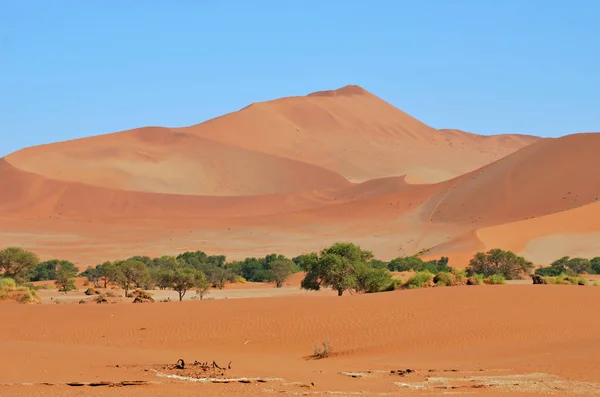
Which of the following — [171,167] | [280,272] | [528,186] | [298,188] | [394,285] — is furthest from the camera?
[171,167]

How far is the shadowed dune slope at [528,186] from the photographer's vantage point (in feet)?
258

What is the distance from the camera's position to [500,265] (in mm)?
46031

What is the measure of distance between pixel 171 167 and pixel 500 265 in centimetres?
A: 9214

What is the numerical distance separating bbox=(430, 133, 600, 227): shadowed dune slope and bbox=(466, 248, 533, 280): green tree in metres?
30.9

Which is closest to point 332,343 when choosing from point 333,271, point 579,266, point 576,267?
point 333,271

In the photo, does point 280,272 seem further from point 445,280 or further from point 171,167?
point 171,167

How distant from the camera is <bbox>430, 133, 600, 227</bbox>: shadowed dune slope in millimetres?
78500

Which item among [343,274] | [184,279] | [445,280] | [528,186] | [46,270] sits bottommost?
[445,280]

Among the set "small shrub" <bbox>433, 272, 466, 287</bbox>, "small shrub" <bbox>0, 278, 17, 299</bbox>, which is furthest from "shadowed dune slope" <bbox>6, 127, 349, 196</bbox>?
"small shrub" <bbox>433, 272, 466, 287</bbox>

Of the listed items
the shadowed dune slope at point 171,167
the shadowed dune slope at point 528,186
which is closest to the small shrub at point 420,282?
the shadowed dune slope at point 528,186

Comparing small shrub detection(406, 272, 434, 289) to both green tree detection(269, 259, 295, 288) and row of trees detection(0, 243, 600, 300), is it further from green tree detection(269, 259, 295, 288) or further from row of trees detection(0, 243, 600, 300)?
green tree detection(269, 259, 295, 288)

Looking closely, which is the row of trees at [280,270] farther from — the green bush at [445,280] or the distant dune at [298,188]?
the distant dune at [298,188]

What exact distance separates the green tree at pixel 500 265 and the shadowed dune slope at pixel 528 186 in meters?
30.9

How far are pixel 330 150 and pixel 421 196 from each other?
54.0 m
